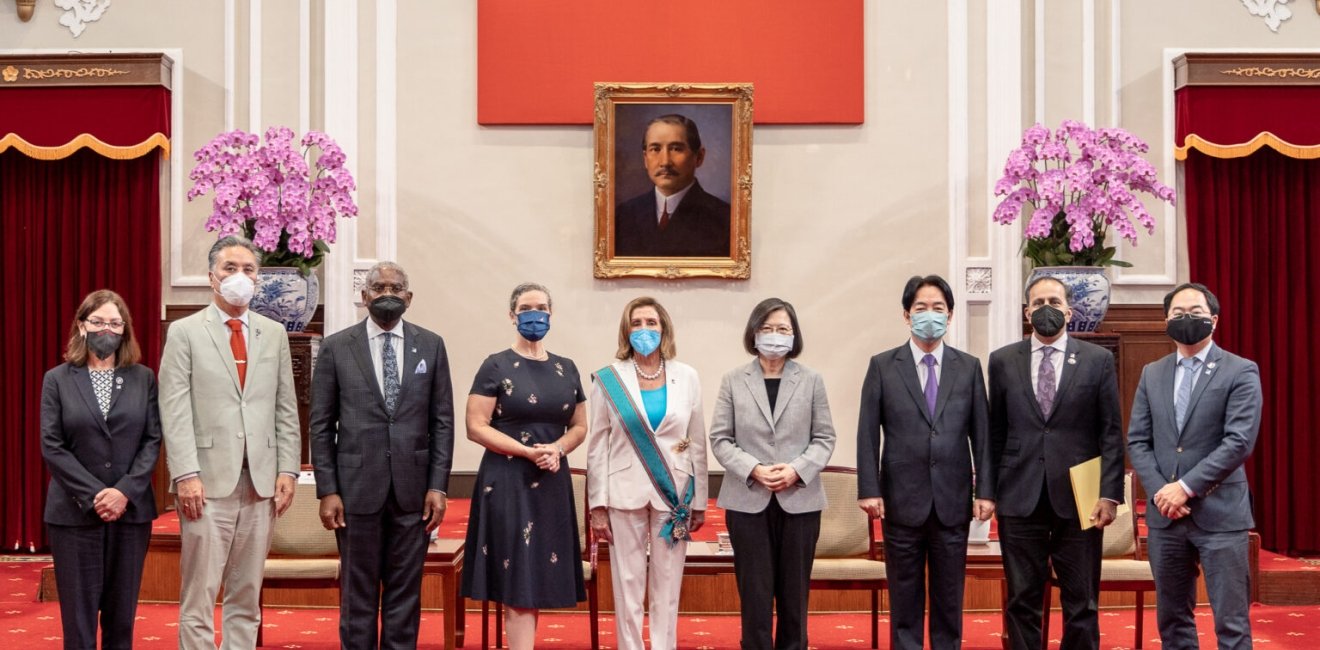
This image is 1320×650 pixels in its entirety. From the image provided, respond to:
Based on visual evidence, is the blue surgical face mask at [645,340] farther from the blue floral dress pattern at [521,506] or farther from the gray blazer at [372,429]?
the gray blazer at [372,429]

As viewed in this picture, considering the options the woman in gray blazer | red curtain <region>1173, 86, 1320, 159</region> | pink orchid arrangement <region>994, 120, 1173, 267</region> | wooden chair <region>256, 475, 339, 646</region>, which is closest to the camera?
the woman in gray blazer

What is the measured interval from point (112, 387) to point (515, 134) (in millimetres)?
3480

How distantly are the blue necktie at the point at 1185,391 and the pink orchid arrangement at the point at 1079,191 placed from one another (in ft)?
6.03

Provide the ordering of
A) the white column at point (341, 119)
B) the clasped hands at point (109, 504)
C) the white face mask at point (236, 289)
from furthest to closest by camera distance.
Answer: the white column at point (341, 119), the white face mask at point (236, 289), the clasped hands at point (109, 504)

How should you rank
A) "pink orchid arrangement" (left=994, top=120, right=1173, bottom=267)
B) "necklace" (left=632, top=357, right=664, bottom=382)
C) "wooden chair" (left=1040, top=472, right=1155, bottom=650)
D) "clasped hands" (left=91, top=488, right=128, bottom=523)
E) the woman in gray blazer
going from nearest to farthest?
"clasped hands" (left=91, top=488, right=128, bottom=523) < the woman in gray blazer < "necklace" (left=632, top=357, right=664, bottom=382) < "wooden chair" (left=1040, top=472, right=1155, bottom=650) < "pink orchid arrangement" (left=994, top=120, right=1173, bottom=267)

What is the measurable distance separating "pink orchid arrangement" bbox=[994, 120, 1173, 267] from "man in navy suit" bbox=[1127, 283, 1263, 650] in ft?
5.79

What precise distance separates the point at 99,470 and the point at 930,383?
269 cm

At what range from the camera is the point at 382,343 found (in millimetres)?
4094

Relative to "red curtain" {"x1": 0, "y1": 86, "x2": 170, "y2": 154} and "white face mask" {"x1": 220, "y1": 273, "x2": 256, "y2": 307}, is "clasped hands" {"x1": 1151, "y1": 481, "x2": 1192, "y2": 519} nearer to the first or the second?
"white face mask" {"x1": 220, "y1": 273, "x2": 256, "y2": 307}

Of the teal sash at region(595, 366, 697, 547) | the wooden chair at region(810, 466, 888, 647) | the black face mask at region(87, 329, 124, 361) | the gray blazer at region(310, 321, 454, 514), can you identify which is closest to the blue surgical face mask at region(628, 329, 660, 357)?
the teal sash at region(595, 366, 697, 547)

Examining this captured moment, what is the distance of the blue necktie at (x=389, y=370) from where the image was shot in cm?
403

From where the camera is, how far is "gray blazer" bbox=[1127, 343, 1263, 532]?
3.86 m

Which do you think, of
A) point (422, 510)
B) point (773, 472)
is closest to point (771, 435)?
point (773, 472)

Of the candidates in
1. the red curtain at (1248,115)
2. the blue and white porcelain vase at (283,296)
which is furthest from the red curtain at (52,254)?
the red curtain at (1248,115)
